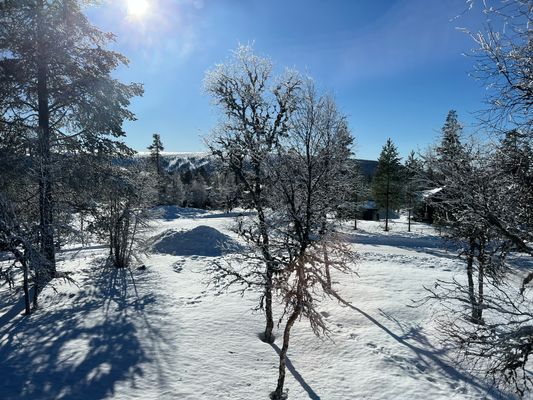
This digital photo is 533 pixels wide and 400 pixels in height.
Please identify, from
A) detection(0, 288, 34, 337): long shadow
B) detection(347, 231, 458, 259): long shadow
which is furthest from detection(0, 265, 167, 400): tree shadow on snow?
detection(347, 231, 458, 259): long shadow

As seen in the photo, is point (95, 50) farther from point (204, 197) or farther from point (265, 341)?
point (204, 197)

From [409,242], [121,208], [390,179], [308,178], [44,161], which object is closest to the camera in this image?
[308,178]

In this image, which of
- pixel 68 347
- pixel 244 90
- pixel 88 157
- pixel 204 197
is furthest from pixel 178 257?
pixel 204 197

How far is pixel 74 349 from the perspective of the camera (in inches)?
340

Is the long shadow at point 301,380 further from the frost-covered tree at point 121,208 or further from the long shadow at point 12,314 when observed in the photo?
the frost-covered tree at point 121,208

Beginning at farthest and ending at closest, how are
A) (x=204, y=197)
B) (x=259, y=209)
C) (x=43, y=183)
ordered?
(x=204, y=197), (x=43, y=183), (x=259, y=209)

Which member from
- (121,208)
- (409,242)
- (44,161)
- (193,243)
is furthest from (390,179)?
(44,161)

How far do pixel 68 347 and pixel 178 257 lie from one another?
486 inches

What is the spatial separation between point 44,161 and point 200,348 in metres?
8.72

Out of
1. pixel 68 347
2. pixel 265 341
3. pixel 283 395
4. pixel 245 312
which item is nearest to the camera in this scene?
pixel 283 395

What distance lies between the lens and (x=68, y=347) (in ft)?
28.6

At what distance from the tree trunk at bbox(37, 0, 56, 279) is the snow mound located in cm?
1091

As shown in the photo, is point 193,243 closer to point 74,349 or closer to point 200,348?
point 200,348

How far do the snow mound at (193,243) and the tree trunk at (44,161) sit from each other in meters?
10.9
